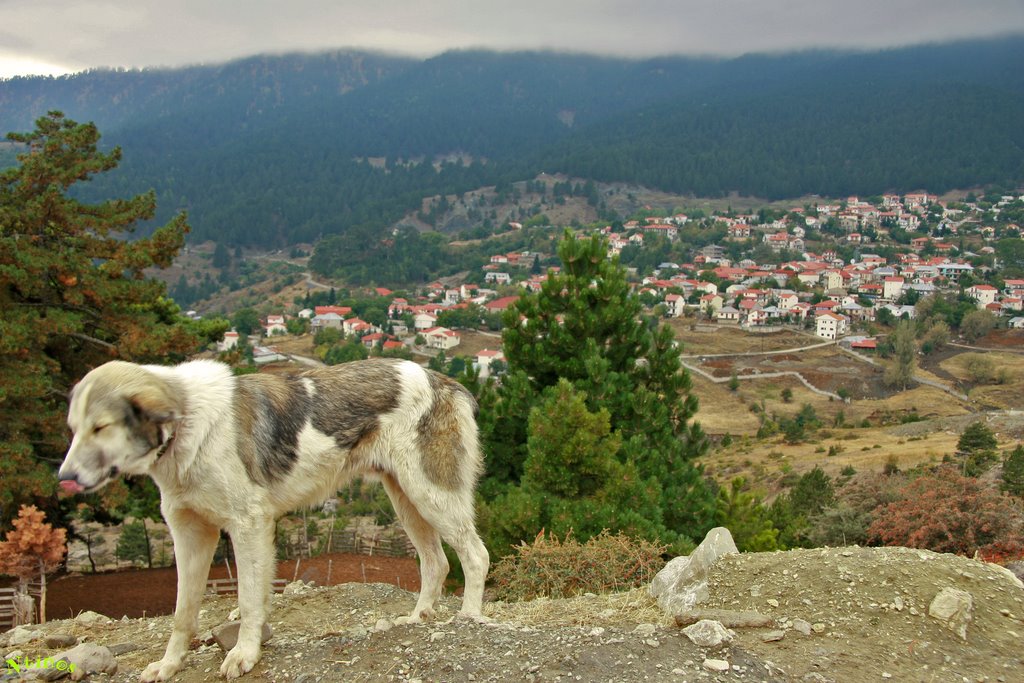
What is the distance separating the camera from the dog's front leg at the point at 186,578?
4289mm

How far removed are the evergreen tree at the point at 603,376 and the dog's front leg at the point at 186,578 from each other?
6.45 metres

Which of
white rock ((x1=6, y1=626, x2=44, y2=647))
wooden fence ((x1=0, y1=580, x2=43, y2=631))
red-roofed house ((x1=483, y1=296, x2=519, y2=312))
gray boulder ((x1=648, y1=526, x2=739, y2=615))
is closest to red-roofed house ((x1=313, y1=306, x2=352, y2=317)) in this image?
red-roofed house ((x1=483, y1=296, x2=519, y2=312))

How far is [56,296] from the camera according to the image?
41.1 ft

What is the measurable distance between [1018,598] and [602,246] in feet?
27.7

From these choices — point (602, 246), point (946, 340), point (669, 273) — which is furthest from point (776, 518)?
point (669, 273)

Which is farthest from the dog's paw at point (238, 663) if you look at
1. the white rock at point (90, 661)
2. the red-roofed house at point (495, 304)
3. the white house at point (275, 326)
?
the white house at point (275, 326)

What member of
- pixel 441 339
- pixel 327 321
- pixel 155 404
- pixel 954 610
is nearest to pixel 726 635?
pixel 954 610

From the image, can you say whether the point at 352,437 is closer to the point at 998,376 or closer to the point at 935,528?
the point at 935,528

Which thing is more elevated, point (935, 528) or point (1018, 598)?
point (1018, 598)

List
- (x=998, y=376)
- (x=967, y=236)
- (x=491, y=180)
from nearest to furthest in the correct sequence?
(x=998, y=376), (x=967, y=236), (x=491, y=180)

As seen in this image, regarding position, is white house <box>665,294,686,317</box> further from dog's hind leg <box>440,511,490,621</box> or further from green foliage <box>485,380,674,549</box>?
dog's hind leg <box>440,511,490,621</box>

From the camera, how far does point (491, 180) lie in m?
183

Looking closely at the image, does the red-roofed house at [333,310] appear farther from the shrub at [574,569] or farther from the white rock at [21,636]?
the white rock at [21,636]

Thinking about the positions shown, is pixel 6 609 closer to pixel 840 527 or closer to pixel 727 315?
pixel 840 527
